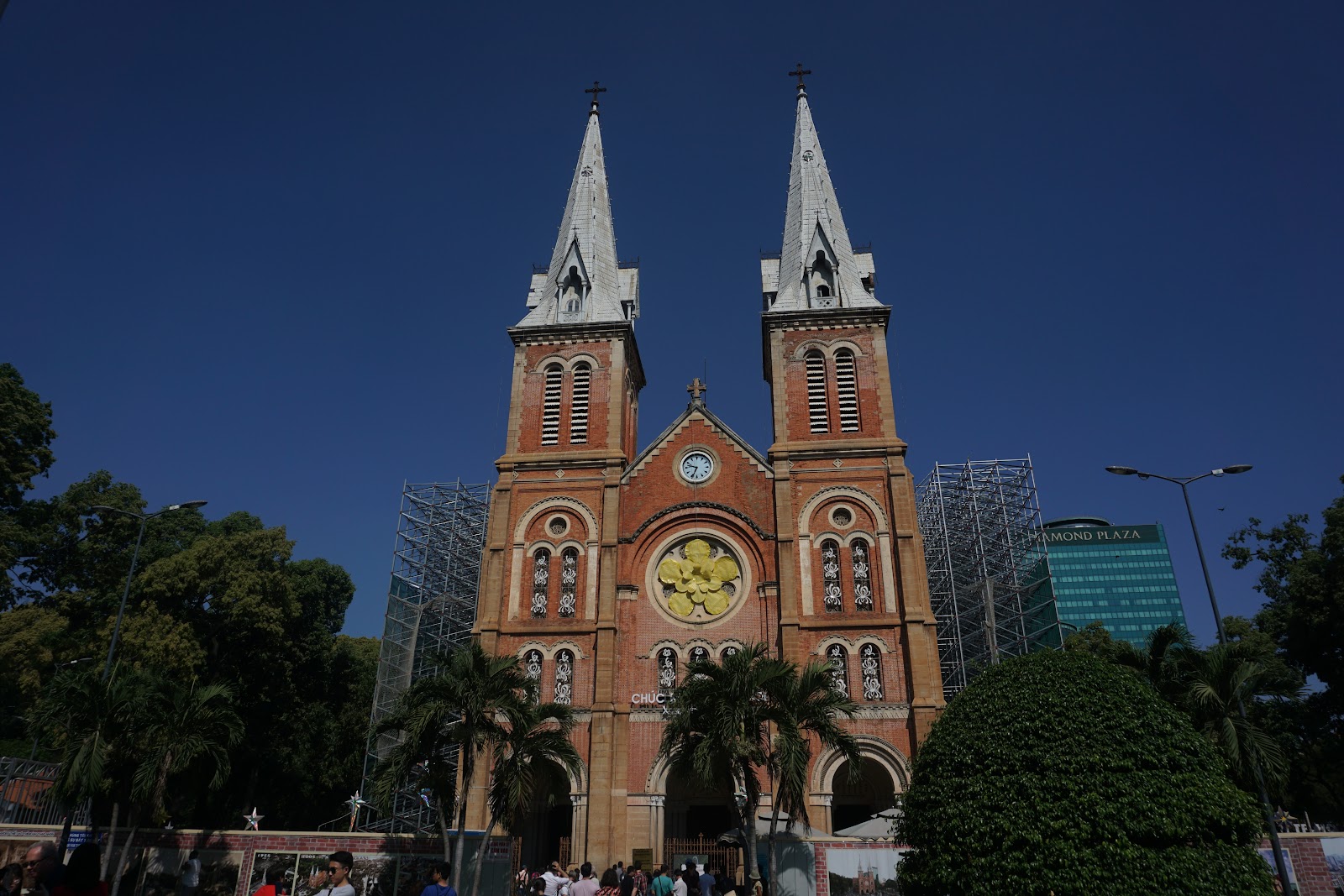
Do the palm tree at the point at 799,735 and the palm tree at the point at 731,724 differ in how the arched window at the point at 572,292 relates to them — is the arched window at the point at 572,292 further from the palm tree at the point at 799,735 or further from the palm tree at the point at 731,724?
the palm tree at the point at 799,735

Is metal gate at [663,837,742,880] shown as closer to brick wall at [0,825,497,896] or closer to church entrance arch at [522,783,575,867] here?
church entrance arch at [522,783,575,867]

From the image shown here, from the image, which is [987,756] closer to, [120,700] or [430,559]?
[120,700]

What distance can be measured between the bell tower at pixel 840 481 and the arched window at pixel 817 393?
42mm

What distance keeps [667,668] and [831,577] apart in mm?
6041

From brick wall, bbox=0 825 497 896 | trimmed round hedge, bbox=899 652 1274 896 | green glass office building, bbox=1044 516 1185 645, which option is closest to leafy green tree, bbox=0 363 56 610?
brick wall, bbox=0 825 497 896

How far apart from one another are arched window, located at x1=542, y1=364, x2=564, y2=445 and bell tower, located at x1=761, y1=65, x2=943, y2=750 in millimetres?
7825

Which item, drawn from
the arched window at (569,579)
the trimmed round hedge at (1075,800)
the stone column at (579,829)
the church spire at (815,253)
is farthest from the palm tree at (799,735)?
the church spire at (815,253)

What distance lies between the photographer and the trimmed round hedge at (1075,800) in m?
11.5

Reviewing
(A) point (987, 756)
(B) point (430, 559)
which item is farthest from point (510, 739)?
(B) point (430, 559)

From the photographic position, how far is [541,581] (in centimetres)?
3069

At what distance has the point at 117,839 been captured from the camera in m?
21.0

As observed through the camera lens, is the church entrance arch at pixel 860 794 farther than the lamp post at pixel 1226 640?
Yes

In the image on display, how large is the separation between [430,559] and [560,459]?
44.2 ft

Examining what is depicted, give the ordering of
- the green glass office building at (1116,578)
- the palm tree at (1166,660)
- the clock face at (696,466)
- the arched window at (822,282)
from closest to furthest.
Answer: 1. the palm tree at (1166,660)
2. the clock face at (696,466)
3. the arched window at (822,282)
4. the green glass office building at (1116,578)
